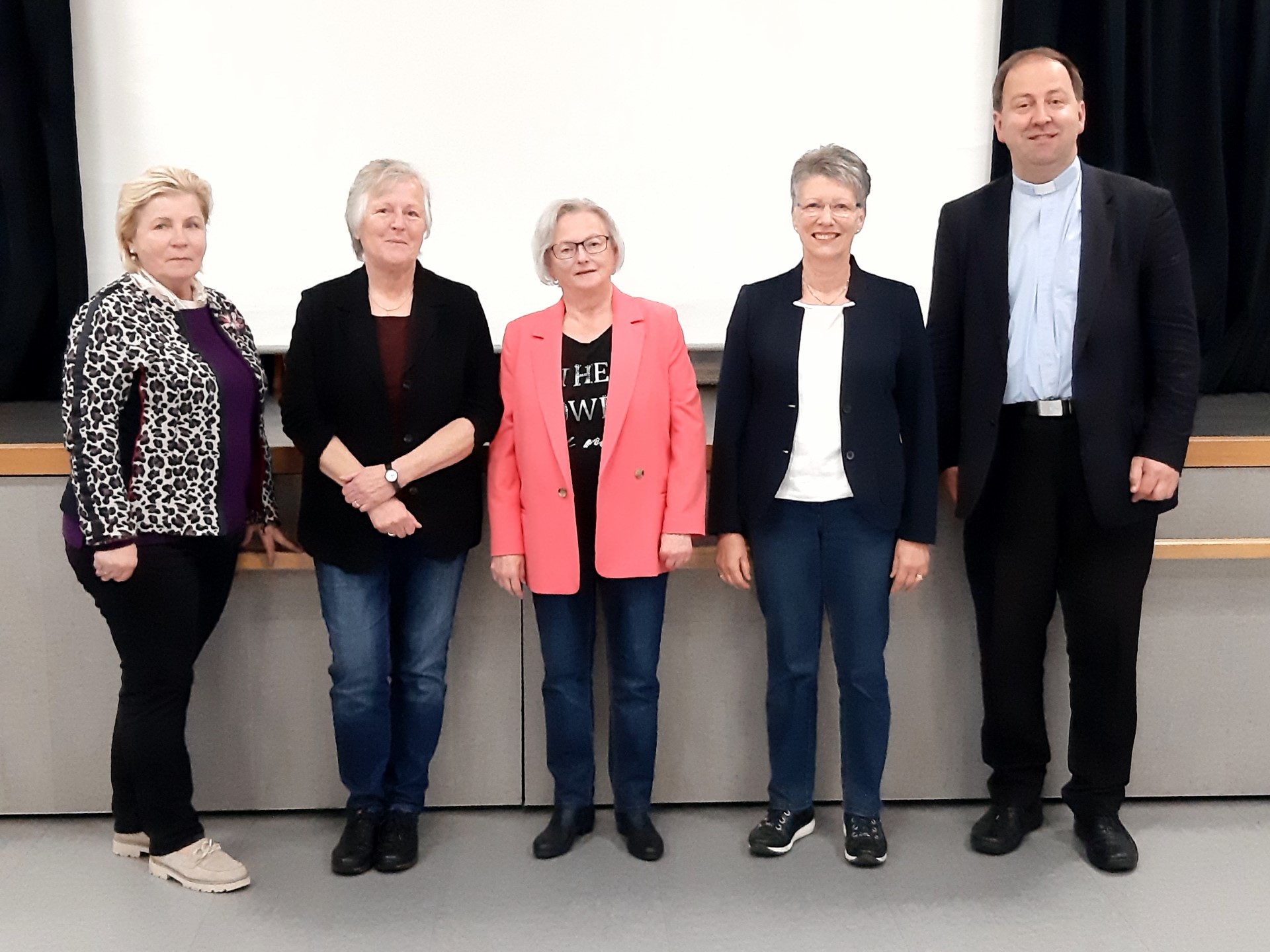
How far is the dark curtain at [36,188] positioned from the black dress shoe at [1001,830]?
274 centimetres

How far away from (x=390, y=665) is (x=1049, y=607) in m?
1.34

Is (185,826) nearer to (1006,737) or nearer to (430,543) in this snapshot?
(430,543)

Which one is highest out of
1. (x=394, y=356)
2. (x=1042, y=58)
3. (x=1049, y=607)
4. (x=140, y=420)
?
(x=1042, y=58)

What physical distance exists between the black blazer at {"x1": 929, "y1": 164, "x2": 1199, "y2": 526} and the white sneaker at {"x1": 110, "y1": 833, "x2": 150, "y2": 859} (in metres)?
1.85

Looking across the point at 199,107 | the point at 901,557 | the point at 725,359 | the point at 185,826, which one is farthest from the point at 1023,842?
the point at 199,107

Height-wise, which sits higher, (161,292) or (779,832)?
(161,292)

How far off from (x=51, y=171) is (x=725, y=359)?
210 centimetres

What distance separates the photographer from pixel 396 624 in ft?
7.61

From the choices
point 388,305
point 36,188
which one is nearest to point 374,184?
point 388,305

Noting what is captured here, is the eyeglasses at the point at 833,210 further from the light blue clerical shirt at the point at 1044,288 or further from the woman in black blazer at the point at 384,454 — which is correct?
the woman in black blazer at the point at 384,454

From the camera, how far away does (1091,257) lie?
2131 millimetres

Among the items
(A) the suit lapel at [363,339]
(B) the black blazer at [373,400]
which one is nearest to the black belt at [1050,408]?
(B) the black blazer at [373,400]

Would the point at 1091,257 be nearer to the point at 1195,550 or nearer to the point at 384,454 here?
the point at 1195,550

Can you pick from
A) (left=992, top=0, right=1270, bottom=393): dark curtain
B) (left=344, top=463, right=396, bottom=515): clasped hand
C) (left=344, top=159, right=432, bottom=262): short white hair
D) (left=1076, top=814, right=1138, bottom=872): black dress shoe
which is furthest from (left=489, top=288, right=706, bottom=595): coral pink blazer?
(left=992, top=0, right=1270, bottom=393): dark curtain
